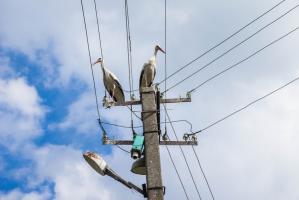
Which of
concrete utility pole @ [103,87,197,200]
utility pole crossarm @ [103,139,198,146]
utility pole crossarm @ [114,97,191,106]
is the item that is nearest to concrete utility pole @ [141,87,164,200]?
concrete utility pole @ [103,87,197,200]

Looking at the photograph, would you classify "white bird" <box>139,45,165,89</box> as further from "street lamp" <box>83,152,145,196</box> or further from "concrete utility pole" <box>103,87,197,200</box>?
"street lamp" <box>83,152,145,196</box>

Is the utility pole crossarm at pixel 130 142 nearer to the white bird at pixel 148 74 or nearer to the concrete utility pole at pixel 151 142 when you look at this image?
the concrete utility pole at pixel 151 142

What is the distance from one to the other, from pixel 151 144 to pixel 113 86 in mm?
2765

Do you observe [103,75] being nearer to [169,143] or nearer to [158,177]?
[169,143]

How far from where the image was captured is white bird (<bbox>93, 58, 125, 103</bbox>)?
1216 centimetres

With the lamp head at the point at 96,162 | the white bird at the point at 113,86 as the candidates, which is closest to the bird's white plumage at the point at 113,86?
the white bird at the point at 113,86

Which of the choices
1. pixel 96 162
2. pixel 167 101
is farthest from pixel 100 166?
pixel 167 101

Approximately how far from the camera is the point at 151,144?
9.91 meters

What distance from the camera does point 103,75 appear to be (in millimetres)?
13086

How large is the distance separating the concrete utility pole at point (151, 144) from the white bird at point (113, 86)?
117 cm

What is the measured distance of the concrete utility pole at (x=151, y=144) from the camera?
9453 mm

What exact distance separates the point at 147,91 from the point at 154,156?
1361 mm

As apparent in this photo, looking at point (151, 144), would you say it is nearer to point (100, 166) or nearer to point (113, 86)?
point (100, 166)

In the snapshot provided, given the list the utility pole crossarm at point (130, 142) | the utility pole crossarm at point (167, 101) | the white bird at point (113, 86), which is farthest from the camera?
the white bird at point (113, 86)
